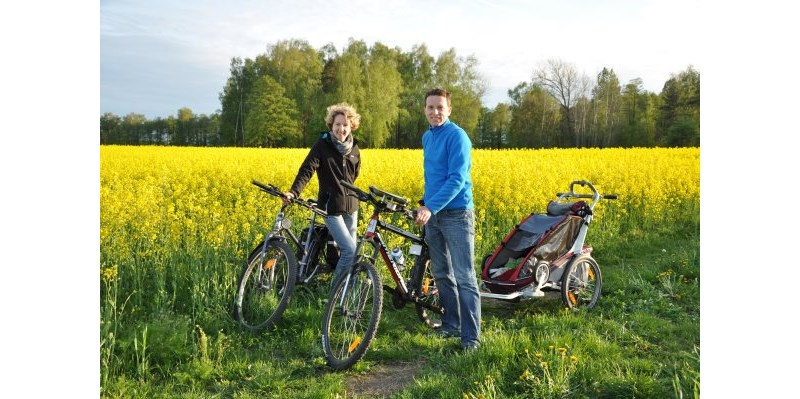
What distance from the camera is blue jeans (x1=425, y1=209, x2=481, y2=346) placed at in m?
4.07

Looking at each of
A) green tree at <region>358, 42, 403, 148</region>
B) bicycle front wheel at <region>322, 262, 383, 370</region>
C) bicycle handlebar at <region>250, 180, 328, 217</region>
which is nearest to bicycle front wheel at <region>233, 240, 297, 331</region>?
bicycle handlebar at <region>250, 180, 328, 217</region>

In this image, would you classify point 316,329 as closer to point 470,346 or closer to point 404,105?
point 470,346

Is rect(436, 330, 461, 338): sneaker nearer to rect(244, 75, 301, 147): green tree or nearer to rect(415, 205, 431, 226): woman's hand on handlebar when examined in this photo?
rect(415, 205, 431, 226): woman's hand on handlebar

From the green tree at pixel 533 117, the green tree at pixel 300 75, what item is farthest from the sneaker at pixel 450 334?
the green tree at pixel 533 117

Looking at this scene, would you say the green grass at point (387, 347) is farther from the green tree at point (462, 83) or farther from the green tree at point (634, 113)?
the green tree at point (462, 83)

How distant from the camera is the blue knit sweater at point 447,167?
384 centimetres

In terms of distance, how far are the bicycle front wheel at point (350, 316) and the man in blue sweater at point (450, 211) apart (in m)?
0.53

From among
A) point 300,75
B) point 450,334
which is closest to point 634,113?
point 300,75

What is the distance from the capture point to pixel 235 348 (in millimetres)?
4199

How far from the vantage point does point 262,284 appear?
4.62m
